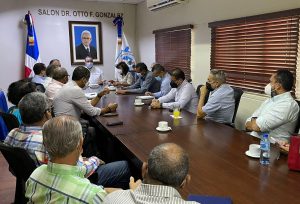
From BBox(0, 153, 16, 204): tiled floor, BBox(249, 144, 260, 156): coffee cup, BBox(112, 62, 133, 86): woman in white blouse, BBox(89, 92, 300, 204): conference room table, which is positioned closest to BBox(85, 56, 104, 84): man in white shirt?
BBox(112, 62, 133, 86): woman in white blouse

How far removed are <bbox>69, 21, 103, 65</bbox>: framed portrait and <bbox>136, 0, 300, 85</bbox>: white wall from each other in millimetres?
1069

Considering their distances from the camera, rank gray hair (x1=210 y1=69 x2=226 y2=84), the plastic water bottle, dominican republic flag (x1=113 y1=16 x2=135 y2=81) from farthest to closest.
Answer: dominican republic flag (x1=113 y1=16 x2=135 y2=81) → gray hair (x1=210 y1=69 x2=226 y2=84) → the plastic water bottle

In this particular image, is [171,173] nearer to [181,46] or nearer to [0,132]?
[0,132]

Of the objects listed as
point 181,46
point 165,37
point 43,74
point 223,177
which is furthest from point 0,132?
point 165,37

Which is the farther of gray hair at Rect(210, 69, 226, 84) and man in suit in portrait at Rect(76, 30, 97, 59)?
man in suit in portrait at Rect(76, 30, 97, 59)

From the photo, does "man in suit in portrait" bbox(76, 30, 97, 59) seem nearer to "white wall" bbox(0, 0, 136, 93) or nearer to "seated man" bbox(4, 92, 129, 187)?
"white wall" bbox(0, 0, 136, 93)

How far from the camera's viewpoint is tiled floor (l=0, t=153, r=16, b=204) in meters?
2.68

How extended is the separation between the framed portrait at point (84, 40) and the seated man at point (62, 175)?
17.6 feet

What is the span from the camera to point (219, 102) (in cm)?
298

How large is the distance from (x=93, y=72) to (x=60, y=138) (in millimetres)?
5169

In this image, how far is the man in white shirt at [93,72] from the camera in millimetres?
6027

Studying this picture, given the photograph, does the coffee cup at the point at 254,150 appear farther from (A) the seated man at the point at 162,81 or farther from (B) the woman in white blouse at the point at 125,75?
(B) the woman in white blouse at the point at 125,75

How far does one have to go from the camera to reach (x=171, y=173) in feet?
3.25

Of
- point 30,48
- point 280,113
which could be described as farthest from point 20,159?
point 30,48
